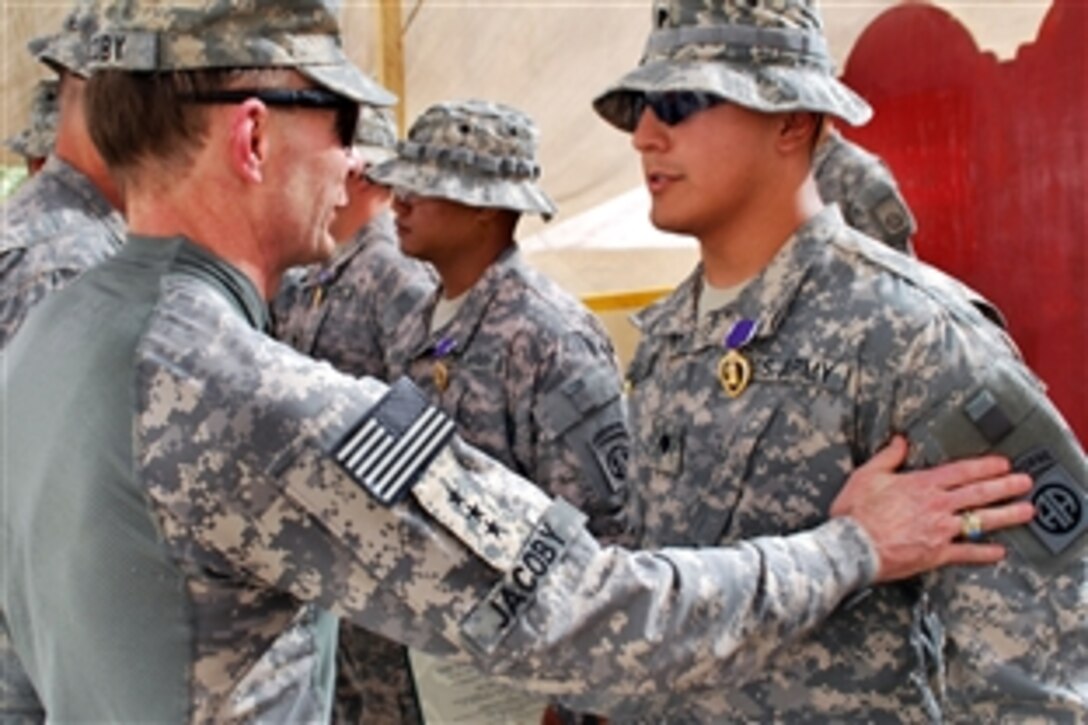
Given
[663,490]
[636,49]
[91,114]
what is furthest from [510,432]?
[636,49]

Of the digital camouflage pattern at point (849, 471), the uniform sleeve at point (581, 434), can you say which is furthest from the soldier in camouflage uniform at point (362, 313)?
the digital camouflage pattern at point (849, 471)

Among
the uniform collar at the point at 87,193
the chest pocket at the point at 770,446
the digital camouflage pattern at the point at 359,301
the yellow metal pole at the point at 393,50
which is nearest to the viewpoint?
the chest pocket at the point at 770,446

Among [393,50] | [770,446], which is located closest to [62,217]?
[770,446]

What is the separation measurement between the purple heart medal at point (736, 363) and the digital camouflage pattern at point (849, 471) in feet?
0.04

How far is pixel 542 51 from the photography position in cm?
666

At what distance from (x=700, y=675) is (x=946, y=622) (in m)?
0.47

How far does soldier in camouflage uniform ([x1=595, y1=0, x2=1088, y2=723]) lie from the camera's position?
1815 millimetres

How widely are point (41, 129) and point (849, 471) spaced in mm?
3699

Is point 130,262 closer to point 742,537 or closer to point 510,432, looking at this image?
point 742,537

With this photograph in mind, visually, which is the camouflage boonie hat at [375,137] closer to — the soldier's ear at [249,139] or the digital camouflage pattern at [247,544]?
the soldier's ear at [249,139]

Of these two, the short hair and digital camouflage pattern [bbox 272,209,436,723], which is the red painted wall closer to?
digital camouflage pattern [bbox 272,209,436,723]

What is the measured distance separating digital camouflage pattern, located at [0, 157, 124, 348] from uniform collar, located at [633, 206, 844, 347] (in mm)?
1330

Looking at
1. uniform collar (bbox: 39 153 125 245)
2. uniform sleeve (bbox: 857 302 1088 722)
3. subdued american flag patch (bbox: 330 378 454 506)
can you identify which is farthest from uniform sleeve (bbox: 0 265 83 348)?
uniform sleeve (bbox: 857 302 1088 722)

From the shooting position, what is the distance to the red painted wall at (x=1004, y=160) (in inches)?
153
